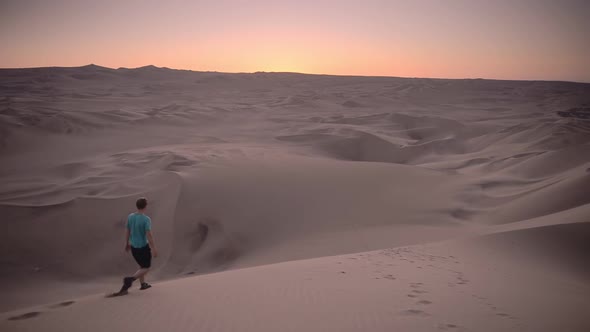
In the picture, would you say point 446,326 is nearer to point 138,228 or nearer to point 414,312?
point 414,312

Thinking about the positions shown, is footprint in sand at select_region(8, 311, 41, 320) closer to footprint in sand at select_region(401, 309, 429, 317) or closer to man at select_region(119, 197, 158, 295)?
man at select_region(119, 197, 158, 295)

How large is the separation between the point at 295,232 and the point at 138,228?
386 centimetres

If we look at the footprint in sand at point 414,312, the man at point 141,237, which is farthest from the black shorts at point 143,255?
the footprint in sand at point 414,312

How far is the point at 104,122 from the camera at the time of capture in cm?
1992

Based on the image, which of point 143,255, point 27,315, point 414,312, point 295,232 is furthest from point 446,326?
point 295,232

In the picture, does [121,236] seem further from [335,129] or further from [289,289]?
[335,129]

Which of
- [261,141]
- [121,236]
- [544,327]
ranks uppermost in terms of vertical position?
[261,141]

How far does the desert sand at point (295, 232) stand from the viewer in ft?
12.1

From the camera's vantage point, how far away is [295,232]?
25.8 ft

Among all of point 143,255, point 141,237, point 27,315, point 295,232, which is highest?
point 141,237

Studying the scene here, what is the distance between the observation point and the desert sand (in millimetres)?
3684

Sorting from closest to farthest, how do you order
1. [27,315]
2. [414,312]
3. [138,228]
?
[414,312], [27,315], [138,228]

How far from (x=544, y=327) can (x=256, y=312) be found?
8.11ft

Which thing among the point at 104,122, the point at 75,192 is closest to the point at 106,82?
the point at 104,122
